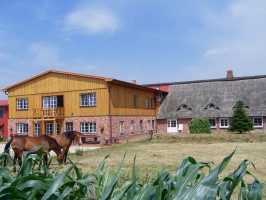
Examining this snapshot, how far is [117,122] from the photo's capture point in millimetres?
30625

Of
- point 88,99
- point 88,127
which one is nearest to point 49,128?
point 88,127

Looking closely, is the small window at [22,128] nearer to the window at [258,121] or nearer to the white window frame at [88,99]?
the white window frame at [88,99]

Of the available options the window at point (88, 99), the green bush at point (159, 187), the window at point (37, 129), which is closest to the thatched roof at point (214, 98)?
the window at point (88, 99)

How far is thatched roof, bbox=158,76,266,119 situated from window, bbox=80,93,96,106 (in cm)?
1195

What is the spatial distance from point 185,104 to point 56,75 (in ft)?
53.1

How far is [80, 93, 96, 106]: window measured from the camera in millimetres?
30422

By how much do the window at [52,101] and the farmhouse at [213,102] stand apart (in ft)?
41.7

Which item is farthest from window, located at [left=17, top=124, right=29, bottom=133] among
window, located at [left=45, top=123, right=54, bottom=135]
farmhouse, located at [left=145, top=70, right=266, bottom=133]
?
farmhouse, located at [left=145, top=70, right=266, bottom=133]

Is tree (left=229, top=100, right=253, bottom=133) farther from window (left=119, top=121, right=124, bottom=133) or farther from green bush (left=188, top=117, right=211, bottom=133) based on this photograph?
window (left=119, top=121, right=124, bottom=133)

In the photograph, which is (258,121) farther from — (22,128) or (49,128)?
(22,128)

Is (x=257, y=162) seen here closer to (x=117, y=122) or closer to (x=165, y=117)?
(x=117, y=122)

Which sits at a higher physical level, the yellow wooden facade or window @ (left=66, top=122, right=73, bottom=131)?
the yellow wooden facade

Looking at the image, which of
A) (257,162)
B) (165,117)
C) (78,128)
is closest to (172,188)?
(257,162)

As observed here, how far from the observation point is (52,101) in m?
32.9
